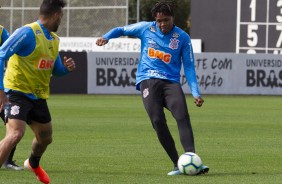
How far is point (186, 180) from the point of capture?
10984 mm

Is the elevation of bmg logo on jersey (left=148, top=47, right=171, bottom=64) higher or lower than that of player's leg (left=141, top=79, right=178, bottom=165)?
higher

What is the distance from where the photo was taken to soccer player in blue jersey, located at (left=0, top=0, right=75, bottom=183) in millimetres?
10172

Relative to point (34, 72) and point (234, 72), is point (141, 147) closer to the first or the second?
point (34, 72)

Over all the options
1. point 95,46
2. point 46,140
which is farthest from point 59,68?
point 95,46

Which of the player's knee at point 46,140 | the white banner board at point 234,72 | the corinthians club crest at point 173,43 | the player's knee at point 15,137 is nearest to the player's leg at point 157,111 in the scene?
the corinthians club crest at point 173,43

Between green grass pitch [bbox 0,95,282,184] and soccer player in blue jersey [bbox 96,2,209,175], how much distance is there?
25.0 inches

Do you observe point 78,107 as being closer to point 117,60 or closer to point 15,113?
point 117,60

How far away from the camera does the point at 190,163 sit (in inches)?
445

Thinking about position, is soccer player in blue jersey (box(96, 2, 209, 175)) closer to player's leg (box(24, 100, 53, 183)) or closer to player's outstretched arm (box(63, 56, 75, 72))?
player's outstretched arm (box(63, 56, 75, 72))

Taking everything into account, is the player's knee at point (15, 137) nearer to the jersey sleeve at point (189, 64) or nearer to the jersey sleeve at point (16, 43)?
the jersey sleeve at point (16, 43)

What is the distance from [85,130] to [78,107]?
7.72 metres

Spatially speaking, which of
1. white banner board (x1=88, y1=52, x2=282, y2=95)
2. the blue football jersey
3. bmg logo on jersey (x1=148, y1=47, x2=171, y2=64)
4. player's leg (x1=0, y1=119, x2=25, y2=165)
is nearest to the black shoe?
the blue football jersey

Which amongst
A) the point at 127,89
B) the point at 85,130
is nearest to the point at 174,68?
the point at 85,130

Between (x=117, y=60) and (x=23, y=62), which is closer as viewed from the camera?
(x=23, y=62)
